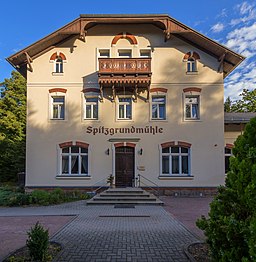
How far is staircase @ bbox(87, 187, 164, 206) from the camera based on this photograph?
13.9 m

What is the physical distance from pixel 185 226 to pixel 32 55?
13910mm

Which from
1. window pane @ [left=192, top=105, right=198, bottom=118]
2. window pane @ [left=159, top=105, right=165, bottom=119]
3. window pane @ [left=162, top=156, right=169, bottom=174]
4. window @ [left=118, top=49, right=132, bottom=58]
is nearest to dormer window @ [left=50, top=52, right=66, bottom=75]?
window @ [left=118, top=49, right=132, bottom=58]

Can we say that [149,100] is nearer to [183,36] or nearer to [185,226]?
[183,36]

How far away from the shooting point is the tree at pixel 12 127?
25203 mm

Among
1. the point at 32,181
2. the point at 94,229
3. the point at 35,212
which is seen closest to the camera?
the point at 94,229

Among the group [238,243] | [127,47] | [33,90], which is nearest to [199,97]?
[127,47]

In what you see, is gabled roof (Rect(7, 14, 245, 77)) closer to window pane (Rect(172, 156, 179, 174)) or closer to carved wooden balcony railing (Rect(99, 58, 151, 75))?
carved wooden balcony railing (Rect(99, 58, 151, 75))

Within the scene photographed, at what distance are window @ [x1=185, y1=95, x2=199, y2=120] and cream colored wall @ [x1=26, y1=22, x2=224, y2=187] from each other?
1.20ft

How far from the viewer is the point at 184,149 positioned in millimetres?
17375

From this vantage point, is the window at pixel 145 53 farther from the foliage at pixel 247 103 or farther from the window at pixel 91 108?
the foliage at pixel 247 103

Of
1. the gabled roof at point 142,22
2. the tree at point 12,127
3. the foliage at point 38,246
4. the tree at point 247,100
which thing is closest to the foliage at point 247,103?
the tree at point 247,100

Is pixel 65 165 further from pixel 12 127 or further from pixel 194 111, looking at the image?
pixel 12 127

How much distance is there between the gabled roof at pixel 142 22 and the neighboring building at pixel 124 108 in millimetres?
58

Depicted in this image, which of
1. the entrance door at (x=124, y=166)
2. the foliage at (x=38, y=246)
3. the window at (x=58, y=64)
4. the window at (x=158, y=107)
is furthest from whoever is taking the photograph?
the window at (x=58, y=64)
